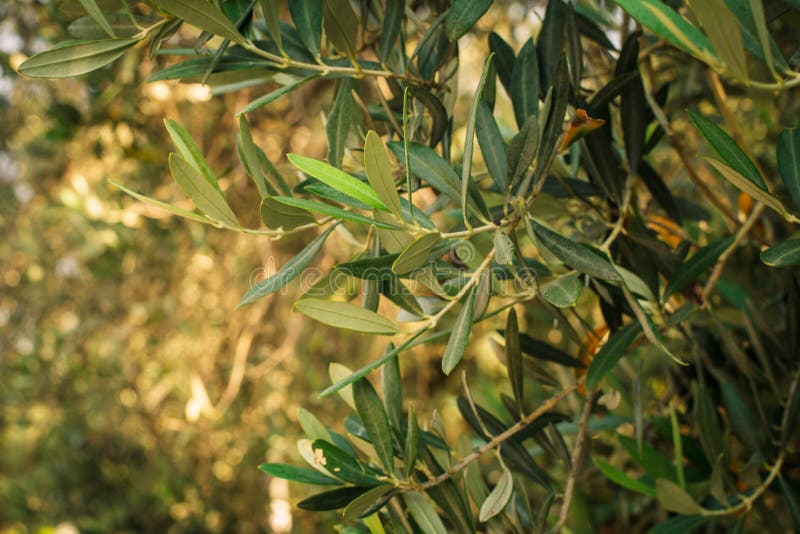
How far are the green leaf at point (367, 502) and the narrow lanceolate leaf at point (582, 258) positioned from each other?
0.68ft

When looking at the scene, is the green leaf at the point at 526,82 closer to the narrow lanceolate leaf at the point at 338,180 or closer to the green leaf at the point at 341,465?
the narrow lanceolate leaf at the point at 338,180

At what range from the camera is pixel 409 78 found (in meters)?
0.51

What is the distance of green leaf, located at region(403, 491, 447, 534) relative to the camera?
1.66 feet

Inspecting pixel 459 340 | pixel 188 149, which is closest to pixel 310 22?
pixel 188 149

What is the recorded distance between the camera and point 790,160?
Result: 42cm

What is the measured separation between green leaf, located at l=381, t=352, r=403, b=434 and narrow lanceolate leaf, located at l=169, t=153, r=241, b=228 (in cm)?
17

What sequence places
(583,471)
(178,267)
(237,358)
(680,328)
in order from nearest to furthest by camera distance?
(680,328) → (583,471) → (237,358) → (178,267)

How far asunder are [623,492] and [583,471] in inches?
4.3

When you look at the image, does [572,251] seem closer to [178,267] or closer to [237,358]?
[237,358]

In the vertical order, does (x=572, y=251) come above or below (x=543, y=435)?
above

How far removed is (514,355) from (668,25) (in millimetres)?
292

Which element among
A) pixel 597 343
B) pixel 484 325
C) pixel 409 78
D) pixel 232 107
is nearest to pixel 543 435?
pixel 597 343

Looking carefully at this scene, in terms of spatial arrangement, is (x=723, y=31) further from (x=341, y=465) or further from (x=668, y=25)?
(x=341, y=465)

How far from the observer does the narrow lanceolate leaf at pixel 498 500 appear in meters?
0.48
